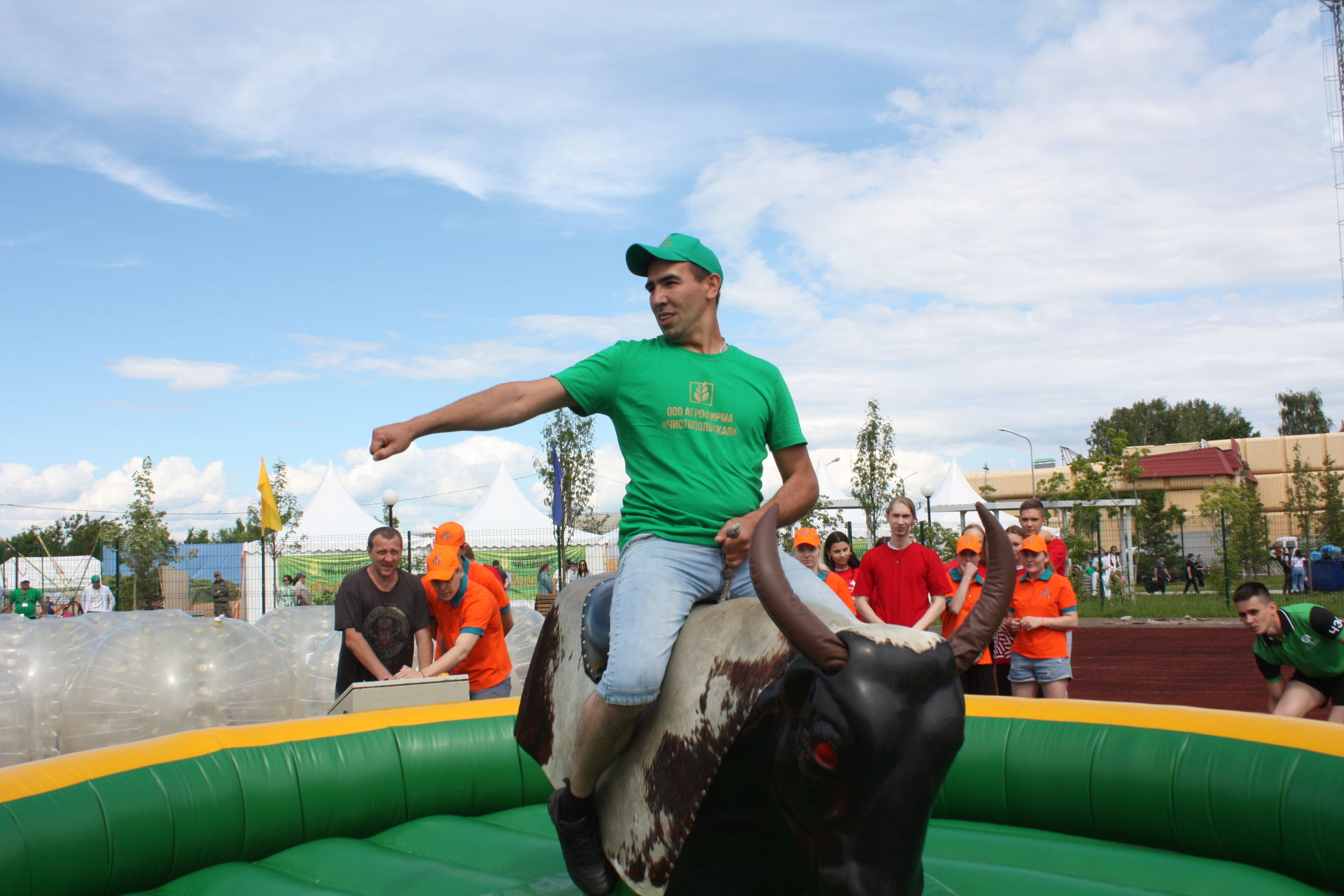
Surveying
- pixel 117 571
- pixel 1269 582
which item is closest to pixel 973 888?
pixel 117 571

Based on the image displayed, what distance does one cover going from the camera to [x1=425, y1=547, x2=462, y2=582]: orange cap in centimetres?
642

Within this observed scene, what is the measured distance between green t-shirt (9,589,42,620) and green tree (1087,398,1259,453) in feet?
241

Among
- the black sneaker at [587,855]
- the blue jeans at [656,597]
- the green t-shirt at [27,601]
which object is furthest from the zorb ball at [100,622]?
the green t-shirt at [27,601]

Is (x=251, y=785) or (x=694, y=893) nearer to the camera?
(x=694, y=893)

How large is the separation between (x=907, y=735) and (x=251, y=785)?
11.8 feet

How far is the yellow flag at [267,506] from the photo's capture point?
703 inches

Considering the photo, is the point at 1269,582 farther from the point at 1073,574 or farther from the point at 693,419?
the point at 693,419

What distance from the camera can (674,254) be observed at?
10.2ft

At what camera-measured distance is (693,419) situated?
122 inches

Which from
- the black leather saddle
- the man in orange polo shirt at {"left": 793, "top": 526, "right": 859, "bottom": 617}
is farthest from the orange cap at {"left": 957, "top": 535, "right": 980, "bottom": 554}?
the black leather saddle

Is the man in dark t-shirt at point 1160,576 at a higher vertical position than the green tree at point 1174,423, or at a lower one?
lower

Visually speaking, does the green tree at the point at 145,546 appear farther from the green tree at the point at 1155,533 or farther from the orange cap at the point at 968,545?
the green tree at the point at 1155,533

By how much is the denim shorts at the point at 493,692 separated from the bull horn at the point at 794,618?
4.77 meters

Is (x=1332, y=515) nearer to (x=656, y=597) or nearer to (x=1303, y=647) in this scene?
(x=1303, y=647)
